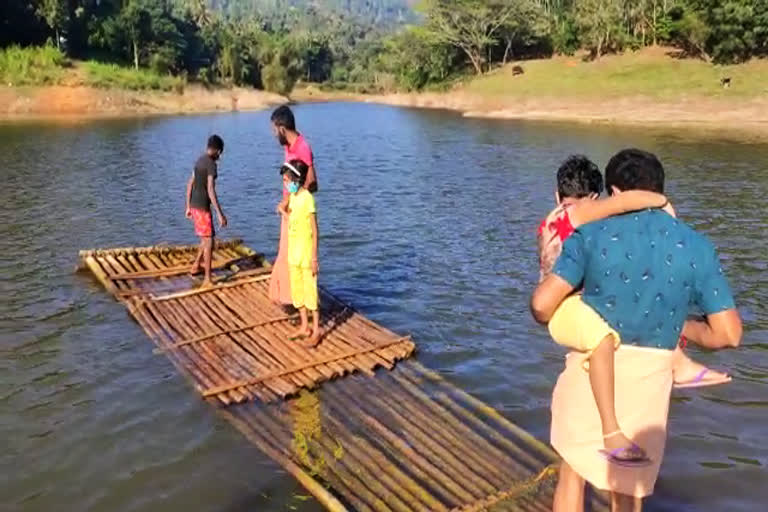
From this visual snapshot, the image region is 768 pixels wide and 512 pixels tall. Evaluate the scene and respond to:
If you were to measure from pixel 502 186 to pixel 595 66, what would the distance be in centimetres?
3739

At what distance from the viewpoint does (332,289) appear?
10.8 metres

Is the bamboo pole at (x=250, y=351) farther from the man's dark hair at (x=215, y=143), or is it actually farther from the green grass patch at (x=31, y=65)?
the green grass patch at (x=31, y=65)

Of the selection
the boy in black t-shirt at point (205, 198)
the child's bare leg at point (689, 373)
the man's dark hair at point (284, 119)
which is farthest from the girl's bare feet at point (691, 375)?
the boy in black t-shirt at point (205, 198)

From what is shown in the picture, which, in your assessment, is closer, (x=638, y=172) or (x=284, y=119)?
(x=638, y=172)

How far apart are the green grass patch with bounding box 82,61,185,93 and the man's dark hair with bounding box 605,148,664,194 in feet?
175

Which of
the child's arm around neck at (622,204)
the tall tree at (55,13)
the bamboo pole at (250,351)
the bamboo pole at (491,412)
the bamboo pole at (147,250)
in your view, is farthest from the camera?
the tall tree at (55,13)

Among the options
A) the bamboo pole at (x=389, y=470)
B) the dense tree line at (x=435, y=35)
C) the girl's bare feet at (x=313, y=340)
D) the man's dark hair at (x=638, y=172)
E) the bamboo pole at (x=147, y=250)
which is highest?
the dense tree line at (x=435, y=35)

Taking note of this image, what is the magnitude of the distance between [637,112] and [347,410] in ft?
131

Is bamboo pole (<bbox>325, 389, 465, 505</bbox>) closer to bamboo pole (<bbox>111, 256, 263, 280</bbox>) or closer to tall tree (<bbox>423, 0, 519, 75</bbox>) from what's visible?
bamboo pole (<bbox>111, 256, 263, 280</bbox>)

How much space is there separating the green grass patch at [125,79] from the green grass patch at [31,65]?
6.34ft

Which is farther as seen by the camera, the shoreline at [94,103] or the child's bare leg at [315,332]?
the shoreline at [94,103]

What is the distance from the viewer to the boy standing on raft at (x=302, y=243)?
714cm

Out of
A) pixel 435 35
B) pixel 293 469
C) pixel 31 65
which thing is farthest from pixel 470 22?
pixel 293 469

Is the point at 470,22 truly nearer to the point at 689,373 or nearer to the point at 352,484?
the point at 352,484
